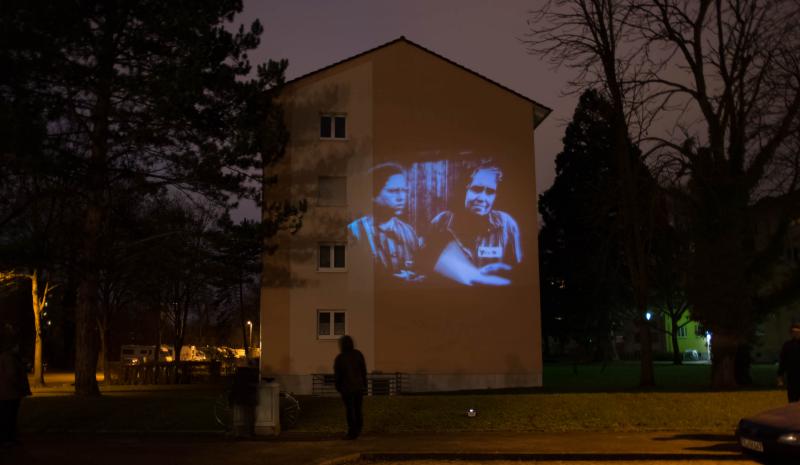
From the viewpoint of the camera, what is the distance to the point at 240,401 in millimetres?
14359

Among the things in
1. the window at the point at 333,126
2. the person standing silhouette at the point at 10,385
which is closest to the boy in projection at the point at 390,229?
the window at the point at 333,126

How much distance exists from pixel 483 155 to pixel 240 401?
19364mm

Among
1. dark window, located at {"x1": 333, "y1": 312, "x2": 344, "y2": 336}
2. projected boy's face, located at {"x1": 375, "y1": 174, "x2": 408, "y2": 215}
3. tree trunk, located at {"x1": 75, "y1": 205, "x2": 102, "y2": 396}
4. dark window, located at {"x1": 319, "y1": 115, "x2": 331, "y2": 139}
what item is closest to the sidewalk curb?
tree trunk, located at {"x1": 75, "y1": 205, "x2": 102, "y2": 396}

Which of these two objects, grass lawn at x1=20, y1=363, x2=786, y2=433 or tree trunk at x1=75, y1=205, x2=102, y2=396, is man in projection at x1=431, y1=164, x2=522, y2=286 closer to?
grass lawn at x1=20, y1=363, x2=786, y2=433

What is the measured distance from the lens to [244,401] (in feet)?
47.1

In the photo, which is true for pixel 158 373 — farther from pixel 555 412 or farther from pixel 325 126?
pixel 555 412

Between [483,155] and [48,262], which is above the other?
[483,155]

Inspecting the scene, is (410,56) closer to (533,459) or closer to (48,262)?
(48,262)

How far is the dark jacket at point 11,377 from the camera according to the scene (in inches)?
500

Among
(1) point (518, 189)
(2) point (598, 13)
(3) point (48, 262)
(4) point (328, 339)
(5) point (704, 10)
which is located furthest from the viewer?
(1) point (518, 189)

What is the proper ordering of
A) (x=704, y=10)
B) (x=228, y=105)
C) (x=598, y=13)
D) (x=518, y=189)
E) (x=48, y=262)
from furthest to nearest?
(x=518, y=189), (x=598, y=13), (x=704, y=10), (x=228, y=105), (x=48, y=262)

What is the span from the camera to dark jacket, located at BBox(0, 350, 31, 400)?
12.7m

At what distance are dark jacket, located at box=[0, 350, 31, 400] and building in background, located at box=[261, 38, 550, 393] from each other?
1701 cm

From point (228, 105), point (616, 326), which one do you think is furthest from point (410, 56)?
point (616, 326)
